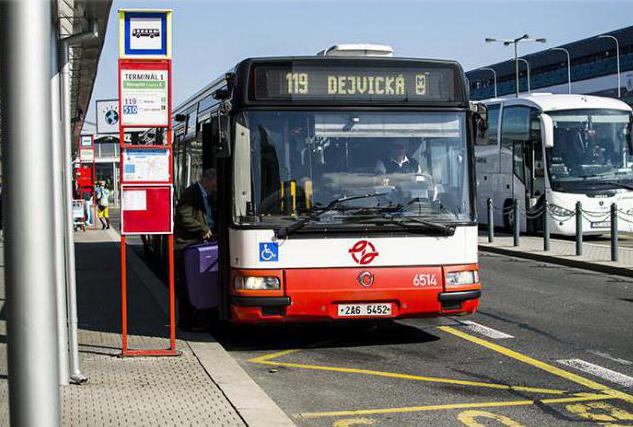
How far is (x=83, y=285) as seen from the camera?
1598 cm

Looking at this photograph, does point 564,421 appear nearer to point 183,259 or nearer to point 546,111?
point 183,259

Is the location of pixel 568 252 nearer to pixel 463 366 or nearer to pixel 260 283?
pixel 463 366

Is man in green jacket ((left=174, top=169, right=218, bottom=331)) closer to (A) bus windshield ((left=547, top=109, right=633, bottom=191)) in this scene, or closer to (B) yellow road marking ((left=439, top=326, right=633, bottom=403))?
(B) yellow road marking ((left=439, top=326, right=633, bottom=403))

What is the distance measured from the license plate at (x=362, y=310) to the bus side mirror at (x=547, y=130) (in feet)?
52.9

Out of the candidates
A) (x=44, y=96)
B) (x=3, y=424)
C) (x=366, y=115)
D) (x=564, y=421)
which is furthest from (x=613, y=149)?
(x=44, y=96)

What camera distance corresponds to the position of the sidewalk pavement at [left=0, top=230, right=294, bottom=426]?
21.3 feet

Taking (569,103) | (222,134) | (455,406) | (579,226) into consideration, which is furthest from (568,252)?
(455,406)

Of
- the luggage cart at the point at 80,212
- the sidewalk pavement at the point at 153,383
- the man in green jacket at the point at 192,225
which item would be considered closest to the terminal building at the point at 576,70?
the luggage cart at the point at 80,212

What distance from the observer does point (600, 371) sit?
8383mm

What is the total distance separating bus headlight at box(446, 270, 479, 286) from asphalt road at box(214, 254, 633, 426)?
639mm

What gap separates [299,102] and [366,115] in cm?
66

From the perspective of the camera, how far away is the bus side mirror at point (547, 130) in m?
24.7

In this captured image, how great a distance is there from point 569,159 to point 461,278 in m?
16.5

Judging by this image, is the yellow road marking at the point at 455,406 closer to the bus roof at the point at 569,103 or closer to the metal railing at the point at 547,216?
the metal railing at the point at 547,216
